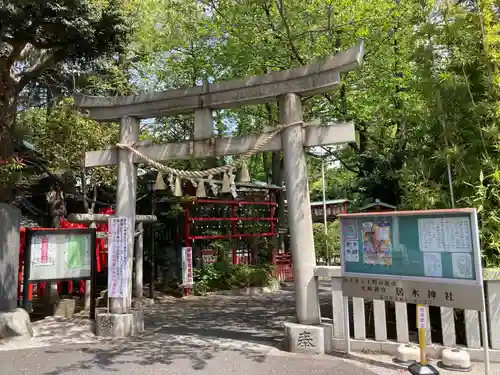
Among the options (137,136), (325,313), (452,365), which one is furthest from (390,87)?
(452,365)

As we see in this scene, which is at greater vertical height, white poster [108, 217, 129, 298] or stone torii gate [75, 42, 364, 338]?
stone torii gate [75, 42, 364, 338]

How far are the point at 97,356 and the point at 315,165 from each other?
19.3m

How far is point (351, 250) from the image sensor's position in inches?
234

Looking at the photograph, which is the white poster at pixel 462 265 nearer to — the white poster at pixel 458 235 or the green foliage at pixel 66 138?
the white poster at pixel 458 235

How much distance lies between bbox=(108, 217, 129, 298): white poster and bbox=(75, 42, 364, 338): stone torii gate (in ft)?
0.40

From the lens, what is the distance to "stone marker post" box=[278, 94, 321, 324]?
6398 millimetres

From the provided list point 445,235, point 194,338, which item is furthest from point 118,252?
point 445,235

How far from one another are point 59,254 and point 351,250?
21.3 ft

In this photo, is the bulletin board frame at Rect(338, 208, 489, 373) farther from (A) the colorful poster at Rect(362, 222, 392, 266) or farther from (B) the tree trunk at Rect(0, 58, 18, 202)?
(B) the tree trunk at Rect(0, 58, 18, 202)

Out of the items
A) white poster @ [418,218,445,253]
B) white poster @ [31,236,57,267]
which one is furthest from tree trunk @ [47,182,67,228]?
white poster @ [418,218,445,253]

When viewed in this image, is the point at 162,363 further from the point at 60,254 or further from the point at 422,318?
the point at 60,254

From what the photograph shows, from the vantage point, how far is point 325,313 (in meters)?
9.29

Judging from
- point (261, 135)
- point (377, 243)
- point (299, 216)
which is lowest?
point (377, 243)

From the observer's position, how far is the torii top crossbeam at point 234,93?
6434 mm
